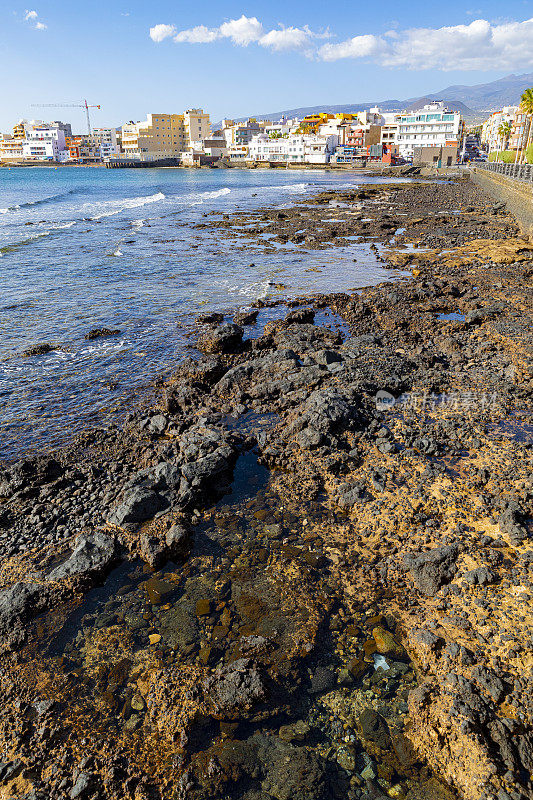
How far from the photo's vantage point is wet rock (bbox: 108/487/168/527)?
346 inches

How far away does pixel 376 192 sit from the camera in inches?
2936

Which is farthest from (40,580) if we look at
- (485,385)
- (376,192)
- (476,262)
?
(376,192)

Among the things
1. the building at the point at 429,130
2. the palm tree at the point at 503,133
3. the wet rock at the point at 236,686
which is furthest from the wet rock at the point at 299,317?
the building at the point at 429,130

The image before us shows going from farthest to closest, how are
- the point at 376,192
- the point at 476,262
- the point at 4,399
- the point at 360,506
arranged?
1. the point at 376,192
2. the point at 476,262
3. the point at 4,399
4. the point at 360,506

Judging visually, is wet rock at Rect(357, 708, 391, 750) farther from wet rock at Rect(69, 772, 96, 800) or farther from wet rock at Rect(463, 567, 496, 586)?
wet rock at Rect(69, 772, 96, 800)

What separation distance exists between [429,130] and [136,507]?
15363cm

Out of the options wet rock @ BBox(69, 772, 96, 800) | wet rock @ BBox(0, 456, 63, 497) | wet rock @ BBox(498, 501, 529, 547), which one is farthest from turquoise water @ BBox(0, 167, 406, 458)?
wet rock @ BBox(498, 501, 529, 547)

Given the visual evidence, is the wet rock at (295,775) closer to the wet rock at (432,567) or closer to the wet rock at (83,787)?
the wet rock at (83,787)

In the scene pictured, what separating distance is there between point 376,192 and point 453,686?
261 feet

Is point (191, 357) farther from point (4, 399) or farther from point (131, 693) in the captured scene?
point (131, 693)

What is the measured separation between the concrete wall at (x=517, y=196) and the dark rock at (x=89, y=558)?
34033 mm

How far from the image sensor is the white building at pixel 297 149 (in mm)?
158875

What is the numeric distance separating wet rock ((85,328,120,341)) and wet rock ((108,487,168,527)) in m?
11.5

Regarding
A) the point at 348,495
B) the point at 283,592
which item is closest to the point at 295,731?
the point at 283,592
